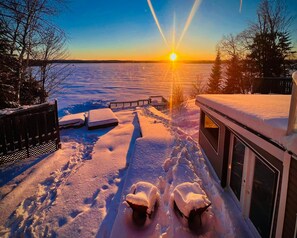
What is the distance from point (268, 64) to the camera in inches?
760

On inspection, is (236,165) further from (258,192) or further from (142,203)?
(142,203)

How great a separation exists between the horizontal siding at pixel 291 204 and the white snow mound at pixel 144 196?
2166 mm

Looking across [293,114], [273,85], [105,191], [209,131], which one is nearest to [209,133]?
[209,131]

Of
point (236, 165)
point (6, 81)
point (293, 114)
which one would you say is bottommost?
point (236, 165)

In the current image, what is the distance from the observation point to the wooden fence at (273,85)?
995cm

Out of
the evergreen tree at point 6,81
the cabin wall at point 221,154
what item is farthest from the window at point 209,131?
the evergreen tree at point 6,81

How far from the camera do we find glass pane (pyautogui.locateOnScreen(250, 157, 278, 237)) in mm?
2965

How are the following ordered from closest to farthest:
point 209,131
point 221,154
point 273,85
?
point 221,154 < point 209,131 < point 273,85

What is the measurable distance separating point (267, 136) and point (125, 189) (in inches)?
136

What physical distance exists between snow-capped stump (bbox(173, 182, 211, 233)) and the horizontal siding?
141 centimetres

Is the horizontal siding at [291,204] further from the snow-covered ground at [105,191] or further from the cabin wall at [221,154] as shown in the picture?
the cabin wall at [221,154]

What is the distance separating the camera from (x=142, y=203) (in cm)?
353

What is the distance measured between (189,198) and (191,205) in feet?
0.70

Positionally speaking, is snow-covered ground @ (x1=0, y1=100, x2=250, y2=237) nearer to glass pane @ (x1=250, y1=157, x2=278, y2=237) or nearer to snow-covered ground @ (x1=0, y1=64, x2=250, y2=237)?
snow-covered ground @ (x1=0, y1=64, x2=250, y2=237)
